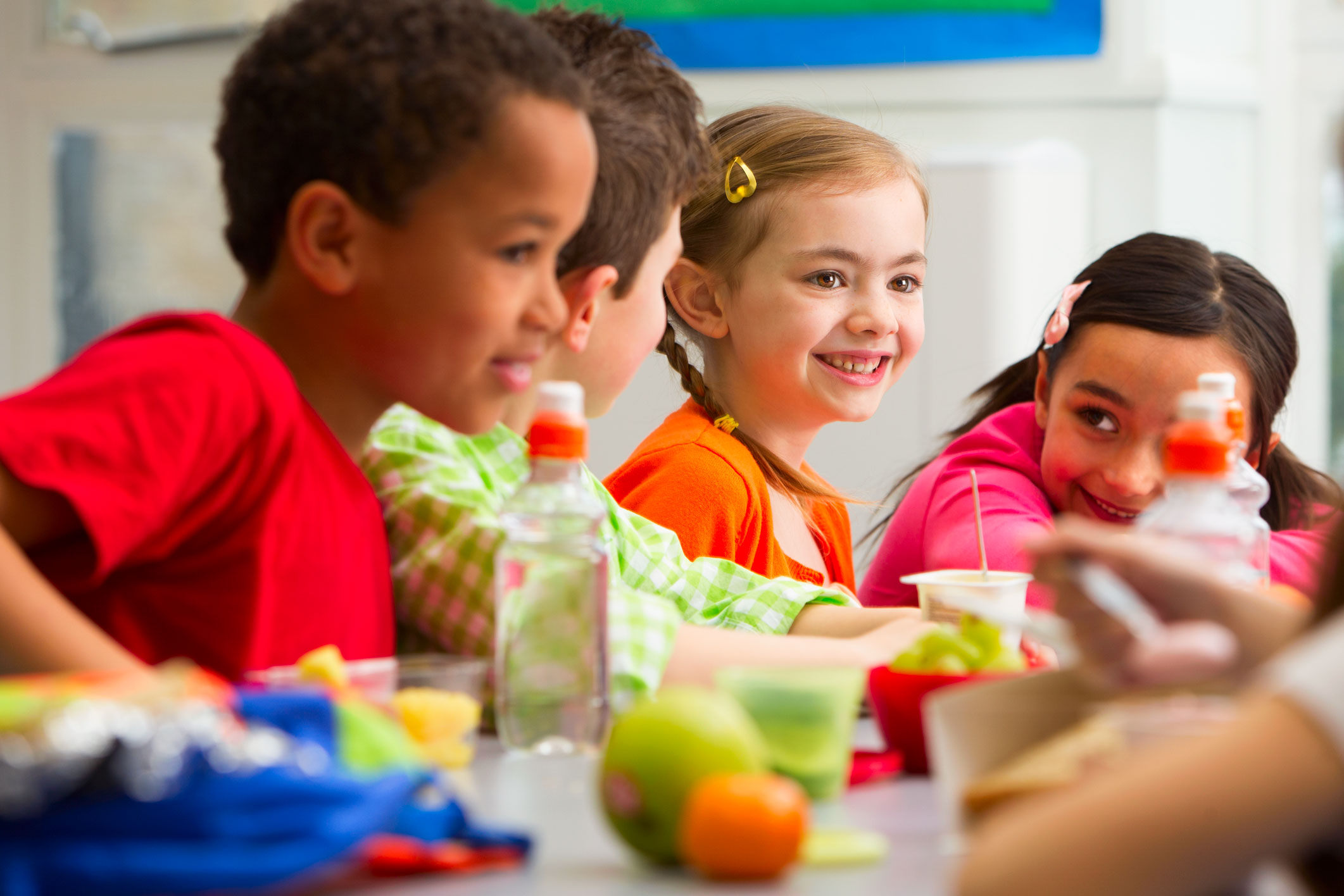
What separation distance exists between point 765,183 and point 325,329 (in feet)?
2.82

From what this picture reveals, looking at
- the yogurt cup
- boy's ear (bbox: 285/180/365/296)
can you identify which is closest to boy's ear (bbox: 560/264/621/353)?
boy's ear (bbox: 285/180/365/296)

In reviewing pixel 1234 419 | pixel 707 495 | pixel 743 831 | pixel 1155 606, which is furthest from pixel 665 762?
pixel 707 495

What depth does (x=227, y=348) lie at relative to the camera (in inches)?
34.2

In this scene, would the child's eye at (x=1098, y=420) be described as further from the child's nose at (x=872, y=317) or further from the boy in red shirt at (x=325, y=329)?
the boy in red shirt at (x=325, y=329)

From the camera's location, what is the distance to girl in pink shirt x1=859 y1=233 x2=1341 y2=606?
160cm

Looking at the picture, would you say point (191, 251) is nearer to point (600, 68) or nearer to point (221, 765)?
point (600, 68)

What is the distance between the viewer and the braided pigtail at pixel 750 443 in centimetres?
176

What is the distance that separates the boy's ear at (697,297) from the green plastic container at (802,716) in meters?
1.09

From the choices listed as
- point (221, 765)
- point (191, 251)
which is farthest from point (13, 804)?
point (191, 251)

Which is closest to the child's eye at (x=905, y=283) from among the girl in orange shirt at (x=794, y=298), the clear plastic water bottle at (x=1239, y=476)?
the girl in orange shirt at (x=794, y=298)

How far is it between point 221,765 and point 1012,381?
66.2 inches

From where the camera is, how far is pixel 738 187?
5.64 feet

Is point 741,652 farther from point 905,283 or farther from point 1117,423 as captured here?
point 905,283

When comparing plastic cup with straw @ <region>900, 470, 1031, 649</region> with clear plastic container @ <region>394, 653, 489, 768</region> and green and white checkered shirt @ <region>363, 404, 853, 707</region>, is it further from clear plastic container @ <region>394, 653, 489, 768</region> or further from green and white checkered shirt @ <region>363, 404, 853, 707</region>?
clear plastic container @ <region>394, 653, 489, 768</region>
